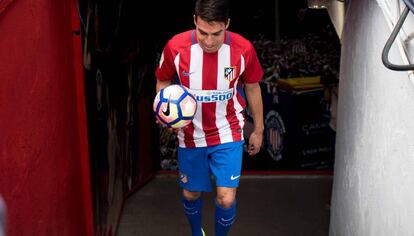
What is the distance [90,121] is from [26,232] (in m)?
1.06

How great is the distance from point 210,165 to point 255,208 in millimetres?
1536

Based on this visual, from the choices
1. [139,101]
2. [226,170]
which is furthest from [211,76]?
[139,101]

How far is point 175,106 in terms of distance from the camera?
3049 mm

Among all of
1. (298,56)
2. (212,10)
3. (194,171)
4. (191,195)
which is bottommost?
(191,195)

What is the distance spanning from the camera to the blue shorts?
11.3 feet

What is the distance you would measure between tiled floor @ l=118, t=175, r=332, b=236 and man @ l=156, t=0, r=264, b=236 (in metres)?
0.87

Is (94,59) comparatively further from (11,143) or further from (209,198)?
(209,198)

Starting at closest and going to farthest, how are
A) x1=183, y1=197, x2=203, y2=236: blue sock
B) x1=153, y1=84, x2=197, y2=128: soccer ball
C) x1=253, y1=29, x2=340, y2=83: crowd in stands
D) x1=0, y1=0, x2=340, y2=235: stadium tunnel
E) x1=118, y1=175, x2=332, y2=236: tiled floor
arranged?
x1=0, y1=0, x2=340, y2=235: stadium tunnel, x1=153, y1=84, x2=197, y2=128: soccer ball, x1=183, y1=197, x2=203, y2=236: blue sock, x1=118, y1=175, x2=332, y2=236: tiled floor, x1=253, y1=29, x2=340, y2=83: crowd in stands

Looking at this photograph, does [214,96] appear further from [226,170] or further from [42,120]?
[42,120]

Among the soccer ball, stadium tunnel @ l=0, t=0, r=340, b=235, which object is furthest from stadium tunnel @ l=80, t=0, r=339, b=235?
the soccer ball

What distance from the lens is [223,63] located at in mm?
3234

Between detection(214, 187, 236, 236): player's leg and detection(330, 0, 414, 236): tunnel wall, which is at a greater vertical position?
detection(330, 0, 414, 236): tunnel wall

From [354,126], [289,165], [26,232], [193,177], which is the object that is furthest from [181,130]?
[289,165]

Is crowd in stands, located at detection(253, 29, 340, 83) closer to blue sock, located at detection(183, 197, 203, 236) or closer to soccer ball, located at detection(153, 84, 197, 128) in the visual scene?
blue sock, located at detection(183, 197, 203, 236)
